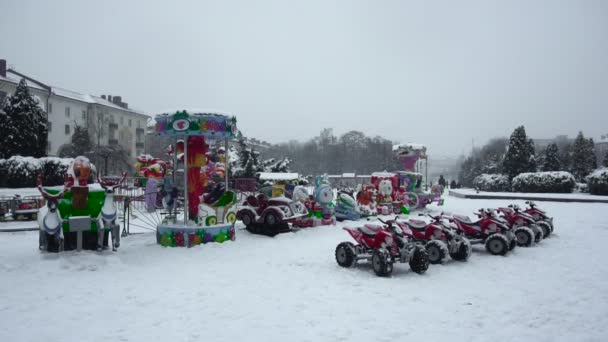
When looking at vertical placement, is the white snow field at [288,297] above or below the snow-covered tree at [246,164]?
below

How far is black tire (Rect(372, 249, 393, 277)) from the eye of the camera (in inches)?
329

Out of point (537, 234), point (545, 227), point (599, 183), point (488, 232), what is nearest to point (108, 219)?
point (488, 232)

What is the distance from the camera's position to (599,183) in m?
28.7

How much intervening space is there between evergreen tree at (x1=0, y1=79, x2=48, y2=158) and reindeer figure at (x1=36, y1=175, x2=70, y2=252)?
943 inches

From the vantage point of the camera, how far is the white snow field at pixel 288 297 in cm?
563

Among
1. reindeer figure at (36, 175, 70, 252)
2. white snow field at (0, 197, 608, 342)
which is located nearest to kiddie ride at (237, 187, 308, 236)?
white snow field at (0, 197, 608, 342)

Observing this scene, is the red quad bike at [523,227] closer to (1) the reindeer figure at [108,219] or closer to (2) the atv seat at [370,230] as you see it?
(2) the atv seat at [370,230]

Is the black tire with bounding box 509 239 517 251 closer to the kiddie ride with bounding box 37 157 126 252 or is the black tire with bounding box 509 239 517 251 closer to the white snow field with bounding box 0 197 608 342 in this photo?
the white snow field with bounding box 0 197 608 342

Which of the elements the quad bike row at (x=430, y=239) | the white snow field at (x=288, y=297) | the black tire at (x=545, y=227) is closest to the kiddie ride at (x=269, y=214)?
the white snow field at (x=288, y=297)

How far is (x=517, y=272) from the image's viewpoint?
882cm

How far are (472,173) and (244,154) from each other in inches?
1568

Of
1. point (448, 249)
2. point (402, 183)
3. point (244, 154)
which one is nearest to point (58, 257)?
point (448, 249)

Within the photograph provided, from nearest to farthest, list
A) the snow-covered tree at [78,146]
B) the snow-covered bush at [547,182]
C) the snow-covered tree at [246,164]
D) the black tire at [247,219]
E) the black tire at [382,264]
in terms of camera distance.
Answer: the black tire at [382,264]
the black tire at [247,219]
the snow-covered bush at [547,182]
the snow-covered tree at [246,164]
the snow-covered tree at [78,146]

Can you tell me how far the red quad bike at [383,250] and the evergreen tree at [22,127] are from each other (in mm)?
28739
